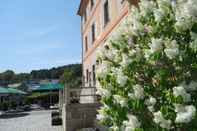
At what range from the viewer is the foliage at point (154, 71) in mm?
4658

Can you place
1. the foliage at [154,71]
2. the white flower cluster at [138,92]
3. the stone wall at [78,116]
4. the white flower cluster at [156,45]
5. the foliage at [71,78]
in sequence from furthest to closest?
the foliage at [71,78]
the stone wall at [78,116]
the white flower cluster at [138,92]
the white flower cluster at [156,45]
the foliage at [154,71]

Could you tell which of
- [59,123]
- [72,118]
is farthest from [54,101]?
[72,118]

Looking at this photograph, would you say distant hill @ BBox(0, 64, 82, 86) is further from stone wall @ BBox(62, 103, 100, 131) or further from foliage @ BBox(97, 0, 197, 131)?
foliage @ BBox(97, 0, 197, 131)

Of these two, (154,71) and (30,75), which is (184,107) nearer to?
(154,71)

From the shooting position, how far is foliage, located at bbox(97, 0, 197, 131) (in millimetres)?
4658

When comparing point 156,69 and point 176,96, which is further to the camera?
point 156,69

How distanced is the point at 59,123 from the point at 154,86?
53.4 ft

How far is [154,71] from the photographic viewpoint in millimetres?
5305

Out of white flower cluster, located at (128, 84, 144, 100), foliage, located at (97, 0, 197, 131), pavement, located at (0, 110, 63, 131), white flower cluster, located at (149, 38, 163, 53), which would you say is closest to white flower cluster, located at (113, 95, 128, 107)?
foliage, located at (97, 0, 197, 131)

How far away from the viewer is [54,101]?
4897 centimetres

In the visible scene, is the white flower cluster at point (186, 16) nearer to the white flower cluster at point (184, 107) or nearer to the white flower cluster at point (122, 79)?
the white flower cluster at point (184, 107)

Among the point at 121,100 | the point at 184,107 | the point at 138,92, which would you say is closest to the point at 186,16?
the point at 184,107

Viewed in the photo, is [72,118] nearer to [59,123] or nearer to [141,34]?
[59,123]

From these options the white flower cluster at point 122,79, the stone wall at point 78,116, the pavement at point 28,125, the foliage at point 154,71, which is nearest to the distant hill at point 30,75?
the pavement at point 28,125
